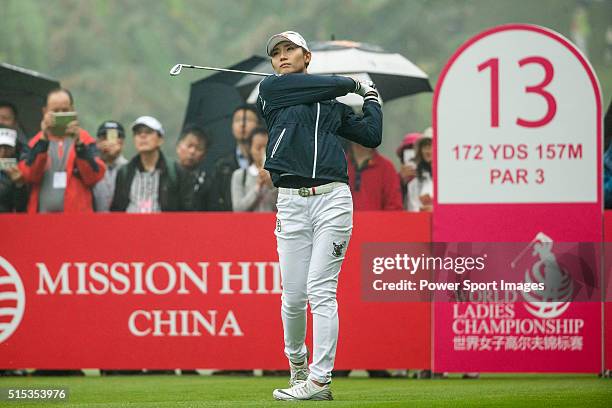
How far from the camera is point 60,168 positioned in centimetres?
1032

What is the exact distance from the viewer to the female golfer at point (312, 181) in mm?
6992

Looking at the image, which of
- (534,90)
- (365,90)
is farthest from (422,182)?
(365,90)

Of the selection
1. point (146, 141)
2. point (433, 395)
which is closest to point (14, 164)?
point (146, 141)

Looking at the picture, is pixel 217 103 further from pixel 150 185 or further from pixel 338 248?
pixel 338 248

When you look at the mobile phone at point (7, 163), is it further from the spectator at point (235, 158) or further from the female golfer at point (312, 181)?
the female golfer at point (312, 181)

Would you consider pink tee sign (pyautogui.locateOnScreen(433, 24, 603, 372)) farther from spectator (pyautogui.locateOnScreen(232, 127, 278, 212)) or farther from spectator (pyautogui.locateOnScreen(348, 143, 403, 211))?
spectator (pyautogui.locateOnScreen(232, 127, 278, 212))

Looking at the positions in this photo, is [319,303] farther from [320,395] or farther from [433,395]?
[433,395]

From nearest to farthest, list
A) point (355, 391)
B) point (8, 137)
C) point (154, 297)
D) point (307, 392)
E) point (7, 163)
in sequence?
point (307, 392)
point (355, 391)
point (154, 297)
point (7, 163)
point (8, 137)

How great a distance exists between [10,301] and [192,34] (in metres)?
7.86

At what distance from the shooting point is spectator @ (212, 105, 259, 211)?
10594 mm

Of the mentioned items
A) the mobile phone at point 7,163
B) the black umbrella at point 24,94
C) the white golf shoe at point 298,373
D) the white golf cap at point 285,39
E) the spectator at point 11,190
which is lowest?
the white golf shoe at point 298,373

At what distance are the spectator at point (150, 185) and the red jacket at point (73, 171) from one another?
0.74 feet

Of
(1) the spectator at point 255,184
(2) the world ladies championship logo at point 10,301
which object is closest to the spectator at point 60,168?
(2) the world ladies championship logo at point 10,301

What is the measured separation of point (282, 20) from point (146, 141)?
6132 millimetres
